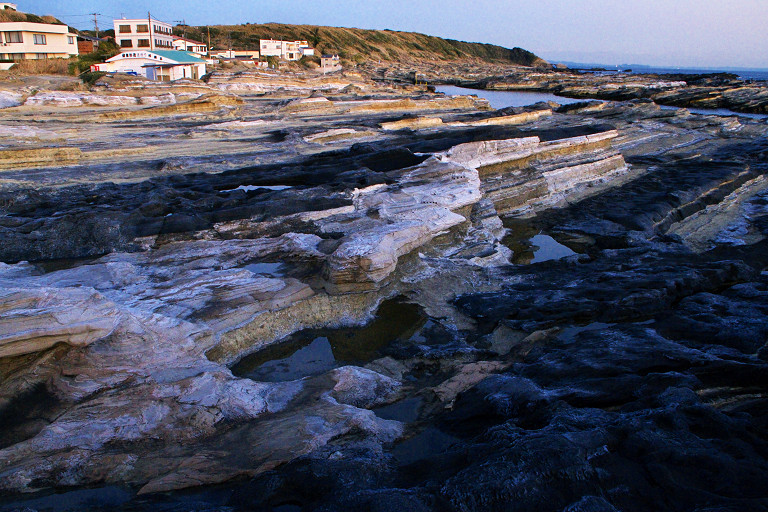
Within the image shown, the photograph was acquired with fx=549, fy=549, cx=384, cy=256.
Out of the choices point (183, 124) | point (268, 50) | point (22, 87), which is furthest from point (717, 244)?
point (268, 50)

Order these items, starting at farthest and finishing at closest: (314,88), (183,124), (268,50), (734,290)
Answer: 1. (268,50)
2. (314,88)
3. (183,124)
4. (734,290)

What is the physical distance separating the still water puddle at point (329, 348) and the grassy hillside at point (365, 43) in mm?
54424

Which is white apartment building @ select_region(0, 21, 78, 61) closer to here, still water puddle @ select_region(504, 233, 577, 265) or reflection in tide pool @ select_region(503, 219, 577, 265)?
reflection in tide pool @ select_region(503, 219, 577, 265)

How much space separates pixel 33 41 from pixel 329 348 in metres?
35.1

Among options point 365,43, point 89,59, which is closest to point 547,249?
point 89,59

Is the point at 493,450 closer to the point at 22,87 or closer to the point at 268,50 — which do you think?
the point at 22,87

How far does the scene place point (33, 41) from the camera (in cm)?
3184

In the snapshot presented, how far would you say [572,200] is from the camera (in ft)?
40.9

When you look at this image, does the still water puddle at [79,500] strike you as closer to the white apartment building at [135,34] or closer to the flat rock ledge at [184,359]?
the flat rock ledge at [184,359]

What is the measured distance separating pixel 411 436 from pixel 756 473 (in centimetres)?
233

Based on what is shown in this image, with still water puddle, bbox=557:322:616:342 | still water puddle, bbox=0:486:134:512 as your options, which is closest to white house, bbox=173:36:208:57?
still water puddle, bbox=557:322:616:342

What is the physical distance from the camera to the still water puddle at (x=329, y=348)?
18.5ft

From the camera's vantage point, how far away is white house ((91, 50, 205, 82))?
29.8 metres

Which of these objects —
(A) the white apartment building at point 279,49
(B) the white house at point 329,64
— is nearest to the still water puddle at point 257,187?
(B) the white house at point 329,64
